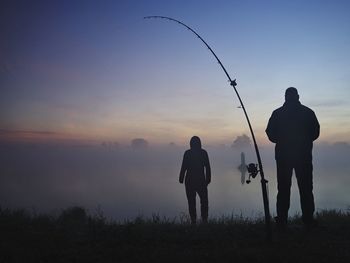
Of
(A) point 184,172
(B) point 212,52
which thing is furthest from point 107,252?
(A) point 184,172

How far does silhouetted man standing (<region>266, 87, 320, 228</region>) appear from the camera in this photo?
7.34m

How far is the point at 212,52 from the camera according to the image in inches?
300

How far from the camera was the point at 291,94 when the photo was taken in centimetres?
765

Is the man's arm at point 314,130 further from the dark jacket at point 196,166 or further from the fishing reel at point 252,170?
the dark jacket at point 196,166

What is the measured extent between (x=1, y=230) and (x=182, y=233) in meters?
2.99

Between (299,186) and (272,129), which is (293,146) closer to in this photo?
(272,129)

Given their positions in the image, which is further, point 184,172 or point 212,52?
point 184,172

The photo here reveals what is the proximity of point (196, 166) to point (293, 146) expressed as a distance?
392 cm

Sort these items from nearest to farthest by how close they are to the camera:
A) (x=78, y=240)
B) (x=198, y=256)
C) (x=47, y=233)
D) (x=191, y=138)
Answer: (x=198, y=256), (x=78, y=240), (x=47, y=233), (x=191, y=138)

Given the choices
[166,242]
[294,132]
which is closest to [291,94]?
[294,132]

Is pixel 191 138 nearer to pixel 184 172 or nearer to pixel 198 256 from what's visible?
pixel 184 172

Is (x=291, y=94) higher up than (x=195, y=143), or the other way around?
(x=291, y=94)

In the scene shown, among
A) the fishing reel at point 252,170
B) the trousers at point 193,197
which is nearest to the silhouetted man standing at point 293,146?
the fishing reel at point 252,170

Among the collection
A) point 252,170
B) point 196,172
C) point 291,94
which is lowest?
point 252,170
